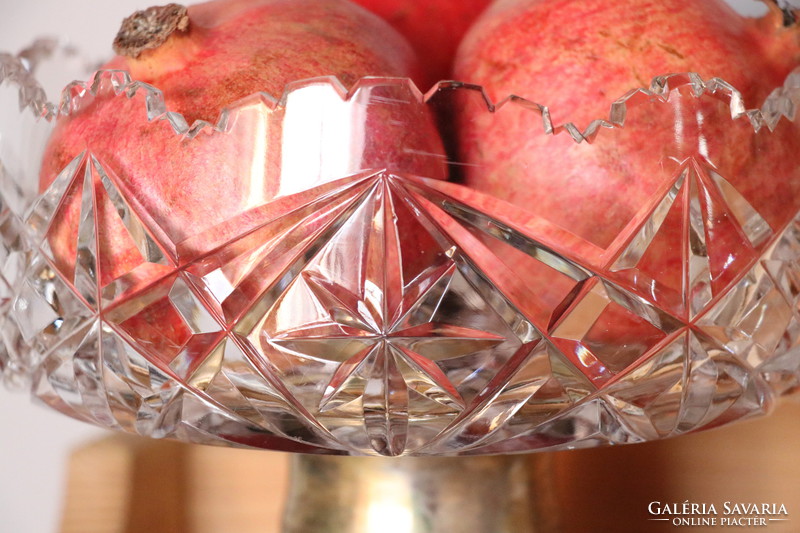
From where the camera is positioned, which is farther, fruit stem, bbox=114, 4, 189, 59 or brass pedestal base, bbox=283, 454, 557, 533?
brass pedestal base, bbox=283, 454, 557, 533

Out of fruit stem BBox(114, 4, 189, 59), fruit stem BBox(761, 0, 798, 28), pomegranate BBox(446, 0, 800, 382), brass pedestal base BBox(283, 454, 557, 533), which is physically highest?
fruit stem BBox(761, 0, 798, 28)

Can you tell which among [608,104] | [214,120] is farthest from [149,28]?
[608,104]

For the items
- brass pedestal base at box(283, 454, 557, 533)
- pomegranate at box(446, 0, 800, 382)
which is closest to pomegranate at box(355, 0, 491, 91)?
pomegranate at box(446, 0, 800, 382)

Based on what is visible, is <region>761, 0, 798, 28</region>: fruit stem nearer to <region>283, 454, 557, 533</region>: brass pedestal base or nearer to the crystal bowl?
the crystal bowl

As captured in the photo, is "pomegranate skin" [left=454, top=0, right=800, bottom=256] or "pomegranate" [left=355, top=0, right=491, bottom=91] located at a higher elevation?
"pomegranate" [left=355, top=0, right=491, bottom=91]

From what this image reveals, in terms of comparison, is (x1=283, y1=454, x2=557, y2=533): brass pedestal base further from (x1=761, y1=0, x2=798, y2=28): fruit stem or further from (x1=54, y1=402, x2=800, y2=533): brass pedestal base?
(x1=761, y1=0, x2=798, y2=28): fruit stem

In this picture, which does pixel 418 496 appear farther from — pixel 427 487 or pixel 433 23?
pixel 433 23

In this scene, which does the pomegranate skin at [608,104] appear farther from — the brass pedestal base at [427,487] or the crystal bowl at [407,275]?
the brass pedestal base at [427,487]
